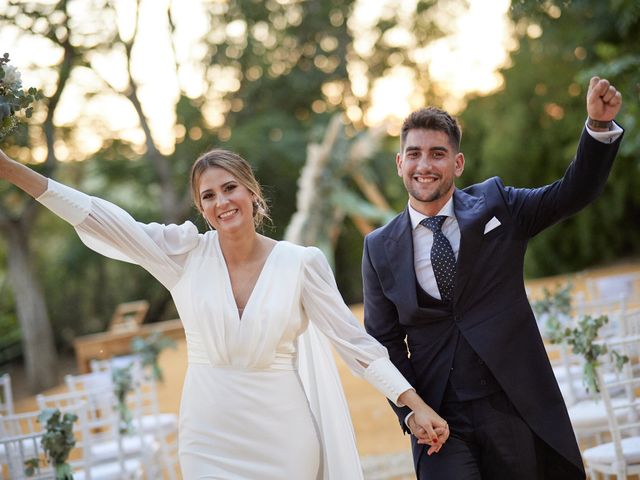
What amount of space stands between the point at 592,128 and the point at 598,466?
87.7 inches

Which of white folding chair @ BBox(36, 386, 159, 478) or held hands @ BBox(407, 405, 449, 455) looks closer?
held hands @ BBox(407, 405, 449, 455)

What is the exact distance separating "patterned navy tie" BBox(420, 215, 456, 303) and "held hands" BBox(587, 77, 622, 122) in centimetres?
71

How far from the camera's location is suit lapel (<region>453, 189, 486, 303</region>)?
3.31m

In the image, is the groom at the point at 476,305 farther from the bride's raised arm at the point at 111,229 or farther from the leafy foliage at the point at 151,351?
the leafy foliage at the point at 151,351

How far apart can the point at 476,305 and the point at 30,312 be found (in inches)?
660

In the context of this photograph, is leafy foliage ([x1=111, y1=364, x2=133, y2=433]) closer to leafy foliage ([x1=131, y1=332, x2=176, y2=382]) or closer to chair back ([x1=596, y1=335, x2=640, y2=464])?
leafy foliage ([x1=131, y1=332, x2=176, y2=382])

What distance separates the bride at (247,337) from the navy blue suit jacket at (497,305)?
139 millimetres

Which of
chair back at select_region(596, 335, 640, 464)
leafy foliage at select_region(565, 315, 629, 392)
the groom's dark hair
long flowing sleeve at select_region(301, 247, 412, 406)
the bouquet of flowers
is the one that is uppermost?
the bouquet of flowers

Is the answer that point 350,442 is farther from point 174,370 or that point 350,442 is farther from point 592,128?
point 174,370

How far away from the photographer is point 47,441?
4676 mm

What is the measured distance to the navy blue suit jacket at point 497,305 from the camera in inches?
128

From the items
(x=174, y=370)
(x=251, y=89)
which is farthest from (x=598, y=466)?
(x=251, y=89)

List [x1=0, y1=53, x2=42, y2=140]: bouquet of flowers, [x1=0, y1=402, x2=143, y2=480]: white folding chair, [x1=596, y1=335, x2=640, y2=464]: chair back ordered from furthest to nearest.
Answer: [x1=0, y1=402, x2=143, y2=480]: white folding chair
[x1=596, y1=335, x2=640, y2=464]: chair back
[x1=0, y1=53, x2=42, y2=140]: bouquet of flowers

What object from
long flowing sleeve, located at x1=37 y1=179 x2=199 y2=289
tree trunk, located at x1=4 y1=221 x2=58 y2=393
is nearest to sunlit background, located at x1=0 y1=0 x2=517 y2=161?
tree trunk, located at x1=4 y1=221 x2=58 y2=393
